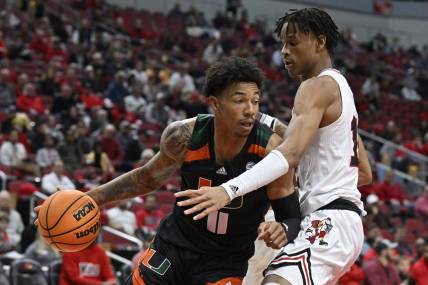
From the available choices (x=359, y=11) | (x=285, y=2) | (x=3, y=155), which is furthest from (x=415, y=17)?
(x=3, y=155)

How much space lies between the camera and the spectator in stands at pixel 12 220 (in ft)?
33.8

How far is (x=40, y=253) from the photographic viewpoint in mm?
9609

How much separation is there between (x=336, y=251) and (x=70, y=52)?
14819mm

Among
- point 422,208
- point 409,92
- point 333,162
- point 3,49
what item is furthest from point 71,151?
point 409,92

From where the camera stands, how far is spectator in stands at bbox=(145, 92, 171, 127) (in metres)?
17.0

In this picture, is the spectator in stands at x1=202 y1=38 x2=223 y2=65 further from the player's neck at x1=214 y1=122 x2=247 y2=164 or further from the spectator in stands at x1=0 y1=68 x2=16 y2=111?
the player's neck at x1=214 y1=122 x2=247 y2=164

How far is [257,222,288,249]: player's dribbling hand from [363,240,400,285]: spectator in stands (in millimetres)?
7073

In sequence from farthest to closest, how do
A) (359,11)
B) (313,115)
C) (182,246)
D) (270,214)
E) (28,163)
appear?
(359,11), (28,163), (270,214), (182,246), (313,115)

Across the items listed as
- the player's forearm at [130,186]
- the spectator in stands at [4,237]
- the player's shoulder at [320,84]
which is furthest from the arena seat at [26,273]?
the player's shoulder at [320,84]

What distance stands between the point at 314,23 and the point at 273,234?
1117 mm

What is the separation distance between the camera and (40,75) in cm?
1702

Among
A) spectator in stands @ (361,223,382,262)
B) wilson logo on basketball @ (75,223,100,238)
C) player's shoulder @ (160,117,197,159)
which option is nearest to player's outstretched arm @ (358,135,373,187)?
player's shoulder @ (160,117,197,159)

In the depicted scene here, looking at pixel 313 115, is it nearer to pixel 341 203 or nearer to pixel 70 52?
pixel 341 203

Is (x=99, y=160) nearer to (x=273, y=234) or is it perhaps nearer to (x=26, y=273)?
(x=26, y=273)
